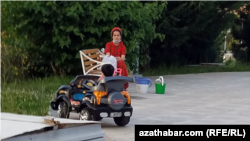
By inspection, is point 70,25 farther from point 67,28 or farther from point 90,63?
point 90,63

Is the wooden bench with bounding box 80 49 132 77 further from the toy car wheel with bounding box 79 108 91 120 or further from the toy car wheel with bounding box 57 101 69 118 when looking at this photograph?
the toy car wheel with bounding box 79 108 91 120

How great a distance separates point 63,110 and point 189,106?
366 centimetres

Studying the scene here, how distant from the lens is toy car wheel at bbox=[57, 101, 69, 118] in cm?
Answer: 859

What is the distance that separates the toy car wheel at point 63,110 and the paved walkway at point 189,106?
71 centimetres

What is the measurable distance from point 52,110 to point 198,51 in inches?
750

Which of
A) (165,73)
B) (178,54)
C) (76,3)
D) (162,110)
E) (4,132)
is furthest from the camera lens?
(178,54)

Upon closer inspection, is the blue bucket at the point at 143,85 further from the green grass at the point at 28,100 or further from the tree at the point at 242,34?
the tree at the point at 242,34

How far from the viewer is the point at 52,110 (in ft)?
29.2

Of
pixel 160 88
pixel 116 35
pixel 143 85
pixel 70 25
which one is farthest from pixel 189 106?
pixel 70 25

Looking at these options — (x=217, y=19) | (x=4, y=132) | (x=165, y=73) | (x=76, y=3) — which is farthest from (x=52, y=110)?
(x=217, y=19)

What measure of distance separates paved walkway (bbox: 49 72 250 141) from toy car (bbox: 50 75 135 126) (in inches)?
12.4

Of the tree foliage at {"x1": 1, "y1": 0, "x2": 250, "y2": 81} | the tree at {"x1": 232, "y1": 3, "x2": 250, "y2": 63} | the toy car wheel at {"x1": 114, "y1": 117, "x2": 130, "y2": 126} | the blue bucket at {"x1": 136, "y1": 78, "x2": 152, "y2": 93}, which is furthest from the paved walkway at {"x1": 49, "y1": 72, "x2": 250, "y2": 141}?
the tree at {"x1": 232, "y1": 3, "x2": 250, "y2": 63}

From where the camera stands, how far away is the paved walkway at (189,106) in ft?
29.0

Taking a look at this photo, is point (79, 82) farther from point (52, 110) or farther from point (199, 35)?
point (199, 35)
